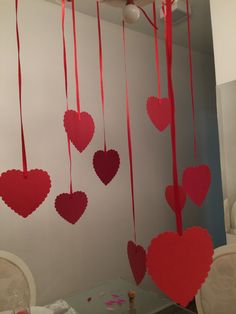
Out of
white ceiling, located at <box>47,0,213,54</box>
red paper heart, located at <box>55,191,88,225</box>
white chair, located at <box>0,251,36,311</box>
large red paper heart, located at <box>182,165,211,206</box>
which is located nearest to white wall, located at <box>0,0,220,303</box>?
white ceiling, located at <box>47,0,213,54</box>

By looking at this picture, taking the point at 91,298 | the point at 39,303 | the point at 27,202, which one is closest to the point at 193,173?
the point at 27,202

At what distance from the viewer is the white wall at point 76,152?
1.82m

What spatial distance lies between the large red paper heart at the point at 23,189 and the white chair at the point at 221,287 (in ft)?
3.10

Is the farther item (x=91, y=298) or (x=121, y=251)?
(x=121, y=251)

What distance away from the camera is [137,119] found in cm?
245

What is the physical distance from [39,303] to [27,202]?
147 centimetres

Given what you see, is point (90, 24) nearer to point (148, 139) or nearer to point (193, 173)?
point (148, 139)

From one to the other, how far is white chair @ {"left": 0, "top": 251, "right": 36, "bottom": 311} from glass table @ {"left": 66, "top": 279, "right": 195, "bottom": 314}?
282mm

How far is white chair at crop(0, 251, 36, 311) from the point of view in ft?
4.63

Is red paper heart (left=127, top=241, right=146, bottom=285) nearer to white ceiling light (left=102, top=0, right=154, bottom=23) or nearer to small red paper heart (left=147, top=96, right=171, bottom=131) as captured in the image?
small red paper heart (left=147, top=96, right=171, bottom=131)

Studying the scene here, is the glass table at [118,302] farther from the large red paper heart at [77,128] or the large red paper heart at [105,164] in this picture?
the large red paper heart at [77,128]

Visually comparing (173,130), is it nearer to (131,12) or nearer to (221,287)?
(131,12)

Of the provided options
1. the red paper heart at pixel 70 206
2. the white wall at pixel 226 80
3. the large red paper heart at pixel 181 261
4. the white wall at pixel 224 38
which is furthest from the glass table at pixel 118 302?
the white wall at pixel 224 38

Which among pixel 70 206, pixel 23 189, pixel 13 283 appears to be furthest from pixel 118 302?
pixel 23 189
